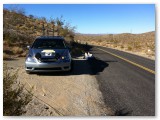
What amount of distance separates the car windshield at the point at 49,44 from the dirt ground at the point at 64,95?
97cm

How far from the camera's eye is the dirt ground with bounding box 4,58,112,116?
19.1ft

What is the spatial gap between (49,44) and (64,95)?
348 centimetres

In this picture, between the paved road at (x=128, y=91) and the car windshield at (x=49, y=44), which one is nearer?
the paved road at (x=128, y=91)

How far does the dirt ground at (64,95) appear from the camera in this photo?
229 inches

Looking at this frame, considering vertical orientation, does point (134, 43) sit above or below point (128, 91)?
above

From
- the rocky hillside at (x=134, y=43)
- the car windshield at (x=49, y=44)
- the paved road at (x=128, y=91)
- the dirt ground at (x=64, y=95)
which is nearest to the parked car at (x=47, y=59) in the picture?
the car windshield at (x=49, y=44)

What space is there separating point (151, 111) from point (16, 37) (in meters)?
13.7

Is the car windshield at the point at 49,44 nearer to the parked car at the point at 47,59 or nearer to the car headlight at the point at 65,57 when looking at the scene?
the parked car at the point at 47,59

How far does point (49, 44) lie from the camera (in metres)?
10.0

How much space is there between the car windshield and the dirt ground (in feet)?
3.19

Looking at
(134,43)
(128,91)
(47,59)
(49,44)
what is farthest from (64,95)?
(134,43)

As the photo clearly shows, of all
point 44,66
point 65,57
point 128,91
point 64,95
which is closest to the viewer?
point 64,95

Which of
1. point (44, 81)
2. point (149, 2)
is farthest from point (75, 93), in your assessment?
point (149, 2)

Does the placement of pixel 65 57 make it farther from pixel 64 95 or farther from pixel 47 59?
pixel 64 95
